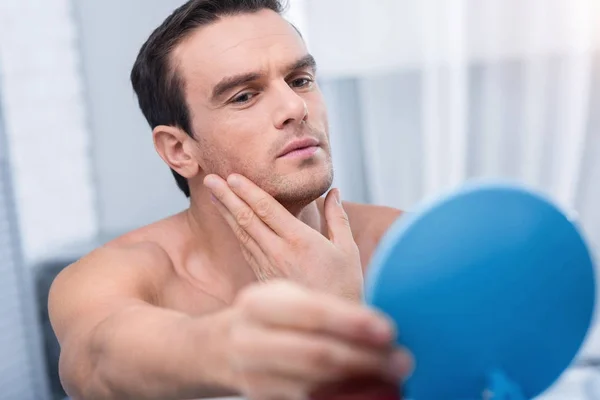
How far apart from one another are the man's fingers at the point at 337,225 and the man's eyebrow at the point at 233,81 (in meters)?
0.25

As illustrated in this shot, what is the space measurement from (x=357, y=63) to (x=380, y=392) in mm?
1692

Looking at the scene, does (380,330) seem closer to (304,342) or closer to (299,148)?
(304,342)

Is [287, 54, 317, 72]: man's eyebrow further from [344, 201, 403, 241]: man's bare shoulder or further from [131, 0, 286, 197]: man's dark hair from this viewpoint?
[344, 201, 403, 241]: man's bare shoulder

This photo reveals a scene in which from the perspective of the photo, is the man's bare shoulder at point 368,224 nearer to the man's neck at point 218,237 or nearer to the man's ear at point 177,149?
the man's neck at point 218,237

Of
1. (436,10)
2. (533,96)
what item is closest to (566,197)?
(533,96)

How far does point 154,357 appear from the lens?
0.68 m

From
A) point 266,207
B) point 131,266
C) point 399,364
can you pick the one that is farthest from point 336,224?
point 399,364

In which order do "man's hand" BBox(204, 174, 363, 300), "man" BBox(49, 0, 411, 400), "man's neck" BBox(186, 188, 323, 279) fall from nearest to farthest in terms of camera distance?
"man" BBox(49, 0, 411, 400), "man's hand" BBox(204, 174, 363, 300), "man's neck" BBox(186, 188, 323, 279)

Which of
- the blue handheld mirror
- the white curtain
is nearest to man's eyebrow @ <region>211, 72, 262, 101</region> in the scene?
the blue handheld mirror

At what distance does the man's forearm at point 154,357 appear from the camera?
57 cm

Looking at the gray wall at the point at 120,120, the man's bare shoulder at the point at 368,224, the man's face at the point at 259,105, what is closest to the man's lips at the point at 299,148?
the man's face at the point at 259,105

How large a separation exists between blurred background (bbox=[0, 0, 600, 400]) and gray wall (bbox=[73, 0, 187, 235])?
12 cm

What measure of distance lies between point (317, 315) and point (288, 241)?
0.65 metres

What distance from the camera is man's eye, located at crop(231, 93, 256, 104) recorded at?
47.7 inches
